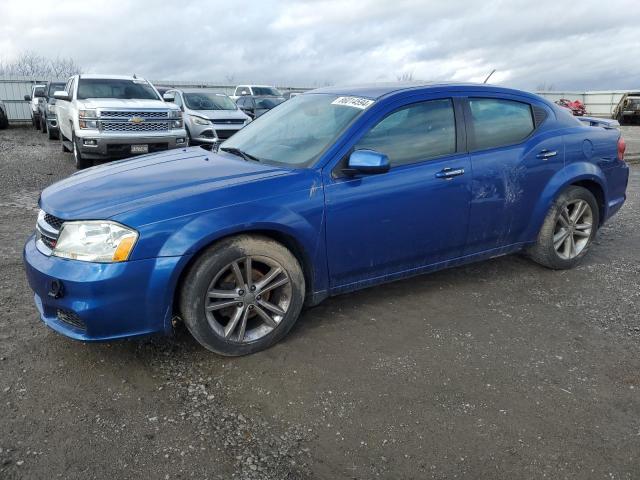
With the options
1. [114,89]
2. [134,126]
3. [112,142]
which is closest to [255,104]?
[114,89]

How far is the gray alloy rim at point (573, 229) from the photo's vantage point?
15.3 feet

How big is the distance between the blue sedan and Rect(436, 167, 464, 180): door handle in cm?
1

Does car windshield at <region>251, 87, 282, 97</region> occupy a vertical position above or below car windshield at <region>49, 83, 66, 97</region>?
above

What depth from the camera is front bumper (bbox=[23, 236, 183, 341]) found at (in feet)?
9.22

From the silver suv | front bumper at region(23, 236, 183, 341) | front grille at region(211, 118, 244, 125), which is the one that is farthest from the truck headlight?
front bumper at region(23, 236, 183, 341)

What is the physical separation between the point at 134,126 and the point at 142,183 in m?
7.32

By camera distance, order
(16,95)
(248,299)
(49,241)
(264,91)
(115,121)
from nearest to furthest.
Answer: (49,241), (248,299), (115,121), (264,91), (16,95)

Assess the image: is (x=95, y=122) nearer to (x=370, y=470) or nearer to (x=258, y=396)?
(x=258, y=396)

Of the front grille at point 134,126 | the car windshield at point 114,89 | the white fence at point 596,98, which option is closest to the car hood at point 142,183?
the front grille at point 134,126

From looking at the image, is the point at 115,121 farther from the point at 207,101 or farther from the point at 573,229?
the point at 573,229

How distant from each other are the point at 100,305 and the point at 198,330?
1.87ft

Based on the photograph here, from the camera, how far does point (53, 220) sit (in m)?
3.13

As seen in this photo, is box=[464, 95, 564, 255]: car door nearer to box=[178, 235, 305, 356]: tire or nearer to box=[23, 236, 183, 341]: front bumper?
box=[178, 235, 305, 356]: tire

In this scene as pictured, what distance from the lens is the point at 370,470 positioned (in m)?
2.33
